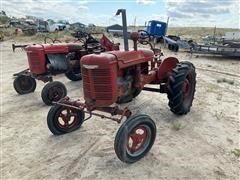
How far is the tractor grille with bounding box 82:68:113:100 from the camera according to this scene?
202 inches

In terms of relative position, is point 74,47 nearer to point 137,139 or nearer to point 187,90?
point 187,90

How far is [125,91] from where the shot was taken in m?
5.87

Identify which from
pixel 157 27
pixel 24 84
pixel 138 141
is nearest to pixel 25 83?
pixel 24 84

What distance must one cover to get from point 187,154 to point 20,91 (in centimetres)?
578

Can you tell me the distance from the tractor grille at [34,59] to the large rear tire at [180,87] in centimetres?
386

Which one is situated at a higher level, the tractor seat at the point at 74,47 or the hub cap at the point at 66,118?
the tractor seat at the point at 74,47

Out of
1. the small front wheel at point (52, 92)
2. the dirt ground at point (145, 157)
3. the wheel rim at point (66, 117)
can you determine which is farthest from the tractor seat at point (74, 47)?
the wheel rim at point (66, 117)

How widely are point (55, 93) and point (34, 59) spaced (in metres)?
1.29

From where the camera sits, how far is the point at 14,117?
7301mm

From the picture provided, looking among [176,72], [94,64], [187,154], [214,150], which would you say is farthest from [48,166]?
[176,72]

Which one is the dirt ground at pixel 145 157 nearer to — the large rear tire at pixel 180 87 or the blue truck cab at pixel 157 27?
the large rear tire at pixel 180 87

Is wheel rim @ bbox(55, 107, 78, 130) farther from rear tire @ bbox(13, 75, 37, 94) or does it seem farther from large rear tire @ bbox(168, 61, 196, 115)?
rear tire @ bbox(13, 75, 37, 94)

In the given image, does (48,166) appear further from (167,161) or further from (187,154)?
(187,154)

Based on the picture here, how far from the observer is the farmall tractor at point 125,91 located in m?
4.84
